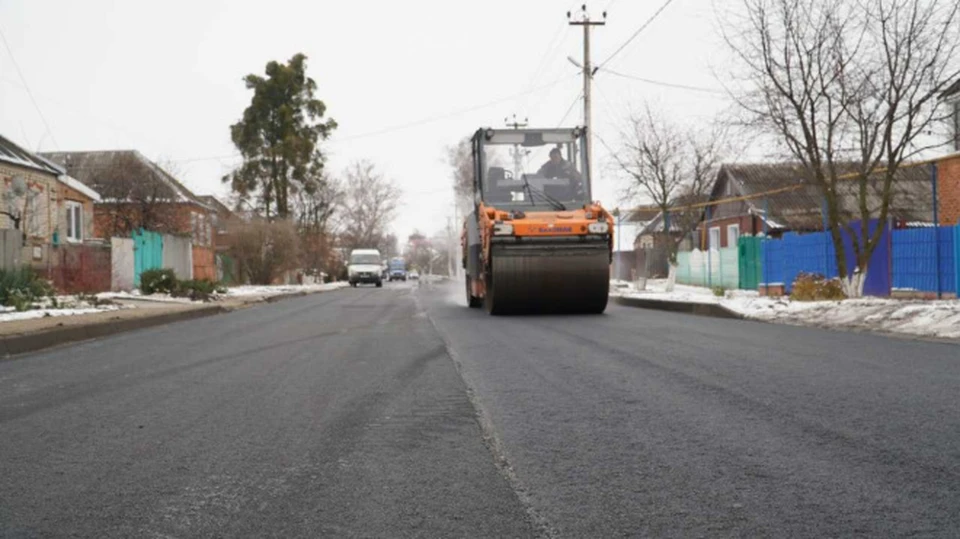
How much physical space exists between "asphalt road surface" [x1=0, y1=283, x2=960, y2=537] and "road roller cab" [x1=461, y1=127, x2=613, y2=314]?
611 centimetres

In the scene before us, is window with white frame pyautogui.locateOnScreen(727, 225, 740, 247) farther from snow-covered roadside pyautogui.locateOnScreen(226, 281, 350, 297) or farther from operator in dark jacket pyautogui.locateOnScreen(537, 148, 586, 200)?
operator in dark jacket pyautogui.locateOnScreen(537, 148, 586, 200)

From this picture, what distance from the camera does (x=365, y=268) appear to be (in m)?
50.6

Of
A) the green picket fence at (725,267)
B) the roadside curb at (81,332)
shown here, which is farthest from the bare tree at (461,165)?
the roadside curb at (81,332)

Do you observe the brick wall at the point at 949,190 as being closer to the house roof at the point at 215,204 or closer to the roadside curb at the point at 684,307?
the roadside curb at the point at 684,307

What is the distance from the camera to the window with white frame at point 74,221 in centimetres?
3247

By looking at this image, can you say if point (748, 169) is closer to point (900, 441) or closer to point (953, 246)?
point (953, 246)

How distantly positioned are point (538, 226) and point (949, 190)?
41.9 ft

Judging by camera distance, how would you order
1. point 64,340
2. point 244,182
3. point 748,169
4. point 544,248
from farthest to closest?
point 244,182 < point 748,169 < point 544,248 < point 64,340

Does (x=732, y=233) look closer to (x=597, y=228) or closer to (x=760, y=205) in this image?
(x=760, y=205)

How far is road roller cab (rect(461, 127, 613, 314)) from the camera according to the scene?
15.1m

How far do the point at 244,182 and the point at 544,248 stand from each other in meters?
35.7

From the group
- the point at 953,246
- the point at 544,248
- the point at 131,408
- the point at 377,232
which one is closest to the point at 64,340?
the point at 131,408

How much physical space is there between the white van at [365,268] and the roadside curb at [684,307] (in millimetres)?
29008

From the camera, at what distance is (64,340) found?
1191 cm
